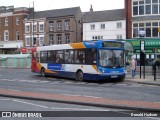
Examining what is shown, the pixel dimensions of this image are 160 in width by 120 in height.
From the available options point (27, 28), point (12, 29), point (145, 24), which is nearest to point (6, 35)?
point (12, 29)

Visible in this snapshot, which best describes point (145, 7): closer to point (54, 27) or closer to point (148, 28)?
point (148, 28)

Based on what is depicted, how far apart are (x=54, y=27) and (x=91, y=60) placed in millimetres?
41446

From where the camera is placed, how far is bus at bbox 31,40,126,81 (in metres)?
23.2

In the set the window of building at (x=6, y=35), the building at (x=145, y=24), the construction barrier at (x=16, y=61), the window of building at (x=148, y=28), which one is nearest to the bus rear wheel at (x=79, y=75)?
the building at (x=145, y=24)

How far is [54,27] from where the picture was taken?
6412cm

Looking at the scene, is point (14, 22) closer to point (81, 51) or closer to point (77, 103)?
point (81, 51)

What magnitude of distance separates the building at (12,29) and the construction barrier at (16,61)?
14.3 meters

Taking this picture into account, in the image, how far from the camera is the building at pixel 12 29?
229 ft

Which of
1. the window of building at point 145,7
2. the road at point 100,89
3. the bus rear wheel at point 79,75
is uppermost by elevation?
the window of building at point 145,7

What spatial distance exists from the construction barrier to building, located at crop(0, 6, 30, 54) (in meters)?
14.3

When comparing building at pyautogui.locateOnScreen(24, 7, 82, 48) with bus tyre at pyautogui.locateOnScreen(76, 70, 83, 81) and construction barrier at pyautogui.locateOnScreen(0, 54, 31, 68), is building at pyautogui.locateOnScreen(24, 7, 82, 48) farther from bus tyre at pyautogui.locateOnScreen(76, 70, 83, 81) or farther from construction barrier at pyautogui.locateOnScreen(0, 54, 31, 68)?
bus tyre at pyautogui.locateOnScreen(76, 70, 83, 81)

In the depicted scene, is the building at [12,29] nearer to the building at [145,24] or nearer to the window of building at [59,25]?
the window of building at [59,25]

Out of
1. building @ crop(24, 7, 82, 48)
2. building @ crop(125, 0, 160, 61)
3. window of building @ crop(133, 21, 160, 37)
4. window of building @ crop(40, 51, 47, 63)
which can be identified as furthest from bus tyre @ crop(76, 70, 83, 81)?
building @ crop(24, 7, 82, 48)

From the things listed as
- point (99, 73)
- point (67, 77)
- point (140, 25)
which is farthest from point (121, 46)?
point (140, 25)
